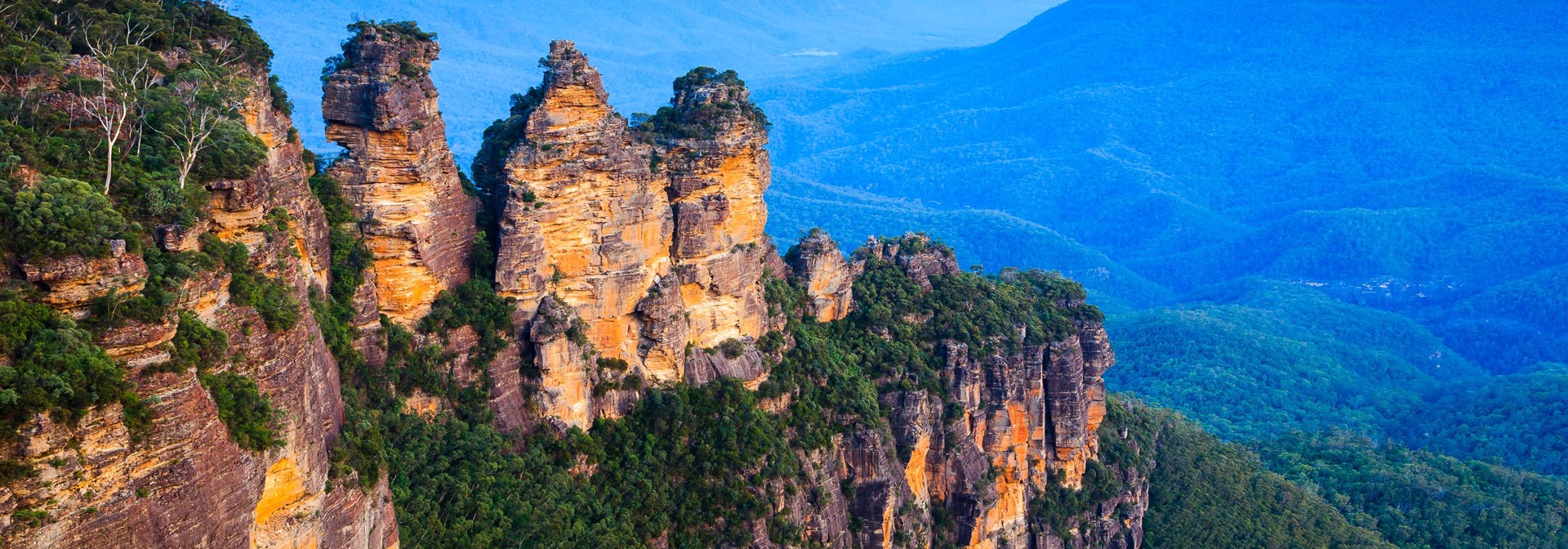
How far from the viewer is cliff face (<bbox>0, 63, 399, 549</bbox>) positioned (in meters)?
20.2

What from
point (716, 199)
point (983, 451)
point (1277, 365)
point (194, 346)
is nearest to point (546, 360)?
point (716, 199)

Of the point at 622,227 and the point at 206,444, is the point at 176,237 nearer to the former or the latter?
the point at 206,444

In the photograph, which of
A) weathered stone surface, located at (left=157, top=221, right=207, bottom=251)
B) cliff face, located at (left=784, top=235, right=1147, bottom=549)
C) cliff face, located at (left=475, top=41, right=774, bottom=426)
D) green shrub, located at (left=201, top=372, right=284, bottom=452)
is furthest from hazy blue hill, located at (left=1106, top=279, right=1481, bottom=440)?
weathered stone surface, located at (left=157, top=221, right=207, bottom=251)

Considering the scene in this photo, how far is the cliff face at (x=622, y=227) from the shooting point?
38.0 m

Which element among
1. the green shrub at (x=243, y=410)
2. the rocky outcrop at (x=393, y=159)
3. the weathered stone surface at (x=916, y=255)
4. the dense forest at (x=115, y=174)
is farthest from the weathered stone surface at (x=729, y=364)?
the green shrub at (x=243, y=410)

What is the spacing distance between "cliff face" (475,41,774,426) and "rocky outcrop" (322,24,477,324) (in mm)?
2415

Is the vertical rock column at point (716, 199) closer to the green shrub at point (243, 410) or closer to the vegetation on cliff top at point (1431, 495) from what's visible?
the green shrub at point (243, 410)

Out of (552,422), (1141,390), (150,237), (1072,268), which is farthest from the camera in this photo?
(1072,268)

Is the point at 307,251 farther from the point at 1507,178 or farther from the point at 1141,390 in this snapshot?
the point at 1507,178

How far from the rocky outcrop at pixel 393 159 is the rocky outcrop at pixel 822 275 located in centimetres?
1772

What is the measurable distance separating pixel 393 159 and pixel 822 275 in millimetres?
20811

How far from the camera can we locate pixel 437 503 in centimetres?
3312

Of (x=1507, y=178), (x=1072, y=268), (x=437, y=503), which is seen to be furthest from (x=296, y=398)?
(x=1507, y=178)

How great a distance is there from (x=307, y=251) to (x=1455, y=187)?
17926 cm
